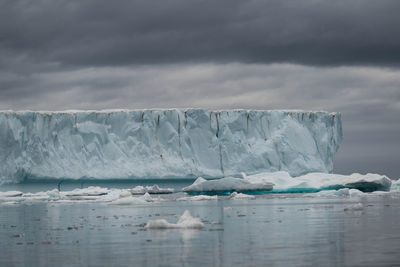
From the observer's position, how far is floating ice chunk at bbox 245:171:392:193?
95.8ft

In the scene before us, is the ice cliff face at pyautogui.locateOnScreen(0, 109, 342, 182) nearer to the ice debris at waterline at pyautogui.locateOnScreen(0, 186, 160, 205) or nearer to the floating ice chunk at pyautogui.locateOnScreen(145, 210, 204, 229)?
the ice debris at waterline at pyautogui.locateOnScreen(0, 186, 160, 205)

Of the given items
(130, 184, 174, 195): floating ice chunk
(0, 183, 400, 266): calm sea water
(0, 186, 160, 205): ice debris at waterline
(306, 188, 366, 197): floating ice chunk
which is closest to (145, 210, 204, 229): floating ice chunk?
(0, 183, 400, 266): calm sea water

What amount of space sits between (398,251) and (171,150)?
2871cm

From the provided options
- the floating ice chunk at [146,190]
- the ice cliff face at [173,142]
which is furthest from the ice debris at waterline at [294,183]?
the ice cliff face at [173,142]

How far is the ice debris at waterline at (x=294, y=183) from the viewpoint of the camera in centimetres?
2928

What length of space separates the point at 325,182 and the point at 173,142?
9299mm

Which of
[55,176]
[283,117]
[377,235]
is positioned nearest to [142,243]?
[377,235]

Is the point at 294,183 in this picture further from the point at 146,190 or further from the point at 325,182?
the point at 146,190

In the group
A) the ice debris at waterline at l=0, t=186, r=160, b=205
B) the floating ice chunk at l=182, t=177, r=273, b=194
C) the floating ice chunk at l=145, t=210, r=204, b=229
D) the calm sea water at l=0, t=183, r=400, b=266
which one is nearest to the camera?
the calm sea water at l=0, t=183, r=400, b=266

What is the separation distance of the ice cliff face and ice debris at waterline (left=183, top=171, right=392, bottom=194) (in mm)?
5483

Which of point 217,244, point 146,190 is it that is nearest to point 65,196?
point 146,190

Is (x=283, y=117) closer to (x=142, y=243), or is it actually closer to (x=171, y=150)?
(x=171, y=150)

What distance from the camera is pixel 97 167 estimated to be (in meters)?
34.6

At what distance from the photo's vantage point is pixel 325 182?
29672 millimetres
